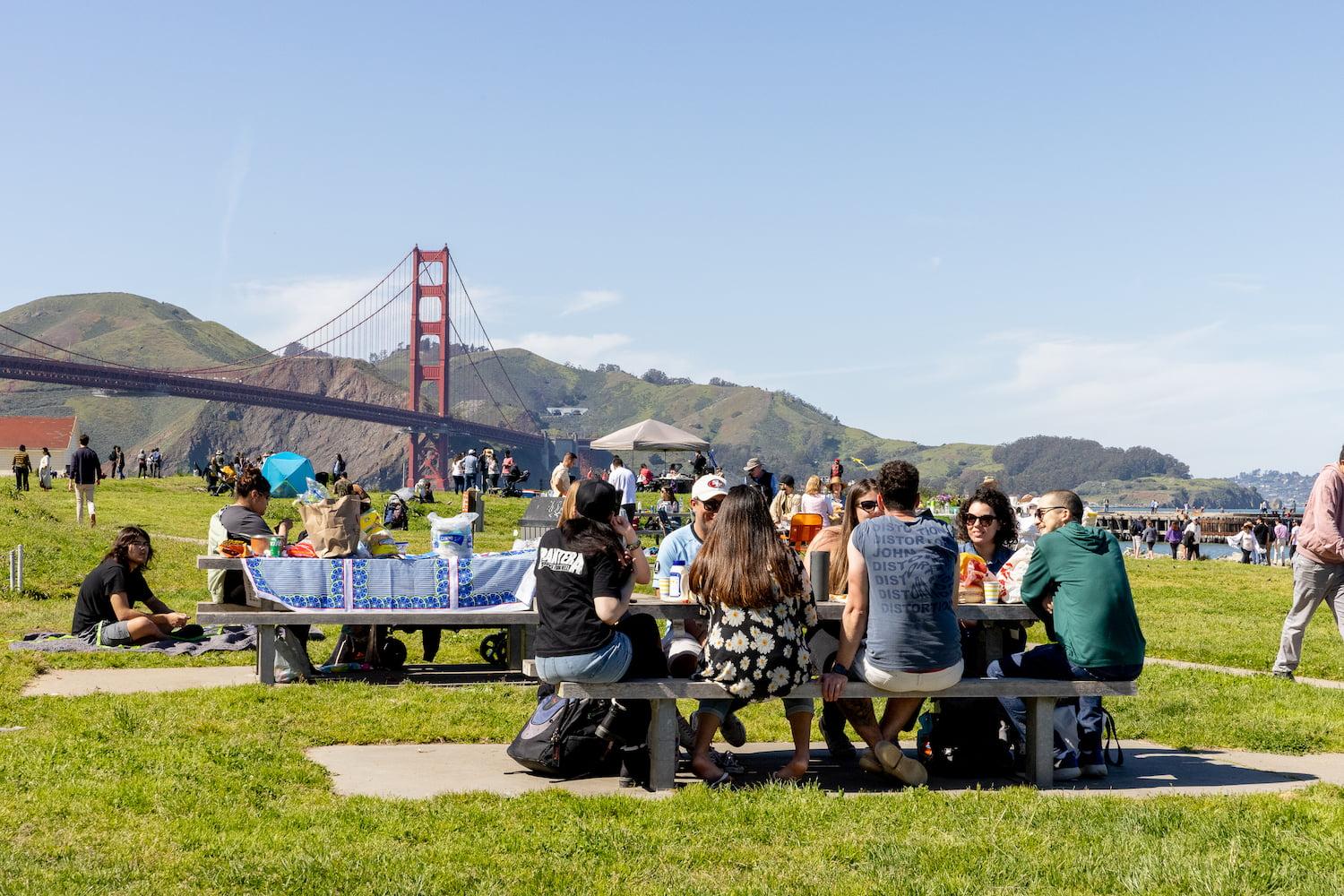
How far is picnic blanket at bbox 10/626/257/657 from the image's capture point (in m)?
9.61

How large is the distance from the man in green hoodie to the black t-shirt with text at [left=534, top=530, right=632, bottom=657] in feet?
5.96

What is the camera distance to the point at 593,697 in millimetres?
5465

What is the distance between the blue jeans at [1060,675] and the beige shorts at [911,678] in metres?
0.48

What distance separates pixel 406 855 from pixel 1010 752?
9.50ft

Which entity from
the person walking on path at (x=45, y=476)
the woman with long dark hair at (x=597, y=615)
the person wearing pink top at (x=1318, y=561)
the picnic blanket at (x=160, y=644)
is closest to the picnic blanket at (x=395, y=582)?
the picnic blanket at (x=160, y=644)

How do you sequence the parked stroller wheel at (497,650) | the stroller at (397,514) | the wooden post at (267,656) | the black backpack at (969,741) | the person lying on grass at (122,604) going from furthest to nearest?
the stroller at (397,514), the person lying on grass at (122,604), the parked stroller wheel at (497,650), the wooden post at (267,656), the black backpack at (969,741)

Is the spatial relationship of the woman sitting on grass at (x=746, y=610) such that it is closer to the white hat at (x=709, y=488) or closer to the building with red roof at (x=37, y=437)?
the white hat at (x=709, y=488)

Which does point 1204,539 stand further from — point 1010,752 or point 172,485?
point 1010,752

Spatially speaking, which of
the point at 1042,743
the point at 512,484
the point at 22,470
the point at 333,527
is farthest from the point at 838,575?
the point at 512,484

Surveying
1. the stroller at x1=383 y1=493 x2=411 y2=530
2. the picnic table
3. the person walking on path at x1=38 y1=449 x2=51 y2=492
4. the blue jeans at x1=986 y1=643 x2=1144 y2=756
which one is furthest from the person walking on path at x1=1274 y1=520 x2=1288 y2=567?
the blue jeans at x1=986 y1=643 x2=1144 y2=756

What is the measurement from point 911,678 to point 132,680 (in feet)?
17.2

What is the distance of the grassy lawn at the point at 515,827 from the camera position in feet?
13.4

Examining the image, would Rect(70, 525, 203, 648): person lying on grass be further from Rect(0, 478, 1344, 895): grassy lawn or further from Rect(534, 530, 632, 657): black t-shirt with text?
Rect(534, 530, 632, 657): black t-shirt with text

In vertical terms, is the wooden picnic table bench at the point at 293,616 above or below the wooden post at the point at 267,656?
above
